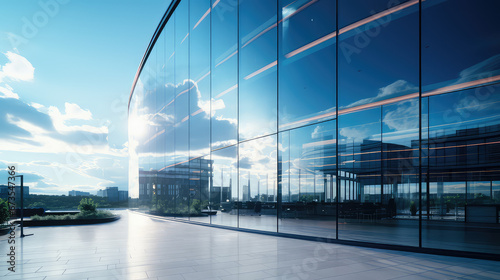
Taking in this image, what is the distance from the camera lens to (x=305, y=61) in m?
12.1

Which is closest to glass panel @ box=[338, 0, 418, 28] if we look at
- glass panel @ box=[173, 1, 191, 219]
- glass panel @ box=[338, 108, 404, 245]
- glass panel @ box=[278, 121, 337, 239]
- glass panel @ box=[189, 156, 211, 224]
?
glass panel @ box=[278, 121, 337, 239]

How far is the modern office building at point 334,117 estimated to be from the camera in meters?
10.4

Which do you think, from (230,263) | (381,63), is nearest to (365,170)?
(381,63)

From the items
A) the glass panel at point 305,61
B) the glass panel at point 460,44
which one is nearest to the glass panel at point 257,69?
the glass panel at point 305,61

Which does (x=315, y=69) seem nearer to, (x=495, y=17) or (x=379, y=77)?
(x=379, y=77)

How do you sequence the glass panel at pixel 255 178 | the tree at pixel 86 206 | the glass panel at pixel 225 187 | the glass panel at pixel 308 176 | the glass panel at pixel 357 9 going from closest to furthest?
the glass panel at pixel 357 9
the glass panel at pixel 255 178
the glass panel at pixel 225 187
the glass panel at pixel 308 176
the tree at pixel 86 206

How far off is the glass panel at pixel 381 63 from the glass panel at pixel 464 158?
2803 millimetres

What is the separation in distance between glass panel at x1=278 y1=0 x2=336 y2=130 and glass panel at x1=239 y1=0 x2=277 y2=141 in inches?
16.2

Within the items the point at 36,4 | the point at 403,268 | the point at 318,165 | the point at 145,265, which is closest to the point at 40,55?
the point at 36,4

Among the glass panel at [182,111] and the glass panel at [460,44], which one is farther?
the glass panel at [182,111]

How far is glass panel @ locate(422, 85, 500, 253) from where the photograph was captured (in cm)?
1444

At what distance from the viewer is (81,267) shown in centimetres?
541

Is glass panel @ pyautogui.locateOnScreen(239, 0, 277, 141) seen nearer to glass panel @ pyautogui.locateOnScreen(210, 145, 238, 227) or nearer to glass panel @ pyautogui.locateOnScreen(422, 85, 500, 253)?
glass panel @ pyautogui.locateOnScreen(210, 145, 238, 227)

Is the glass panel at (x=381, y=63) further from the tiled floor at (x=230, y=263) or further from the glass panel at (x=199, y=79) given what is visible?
the tiled floor at (x=230, y=263)
